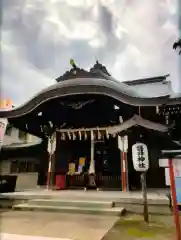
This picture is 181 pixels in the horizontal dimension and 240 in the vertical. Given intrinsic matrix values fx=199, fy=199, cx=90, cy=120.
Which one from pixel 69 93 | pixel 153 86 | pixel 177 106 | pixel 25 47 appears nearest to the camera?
pixel 25 47

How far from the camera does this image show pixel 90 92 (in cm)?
864

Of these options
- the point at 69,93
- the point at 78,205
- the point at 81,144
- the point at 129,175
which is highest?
the point at 69,93

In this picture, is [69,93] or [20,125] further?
[20,125]

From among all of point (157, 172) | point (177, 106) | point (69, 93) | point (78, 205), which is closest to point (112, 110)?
point (69, 93)

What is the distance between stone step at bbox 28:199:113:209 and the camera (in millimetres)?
6559

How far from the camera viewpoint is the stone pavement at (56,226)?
167 inches

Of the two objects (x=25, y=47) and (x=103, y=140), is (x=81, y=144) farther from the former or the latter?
(x=25, y=47)

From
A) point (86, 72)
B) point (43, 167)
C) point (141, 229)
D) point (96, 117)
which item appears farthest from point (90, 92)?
point (43, 167)

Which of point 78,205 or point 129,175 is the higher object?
point 129,175

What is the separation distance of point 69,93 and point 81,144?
3.78 meters

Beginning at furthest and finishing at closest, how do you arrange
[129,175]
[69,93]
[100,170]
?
[100,170] < [129,175] < [69,93]

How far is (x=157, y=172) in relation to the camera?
32.8 feet

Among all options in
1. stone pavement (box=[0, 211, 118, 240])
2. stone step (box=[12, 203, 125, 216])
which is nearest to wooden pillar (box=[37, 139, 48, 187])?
stone step (box=[12, 203, 125, 216])

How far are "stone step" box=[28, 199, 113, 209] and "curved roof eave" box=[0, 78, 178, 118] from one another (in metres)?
4.02
